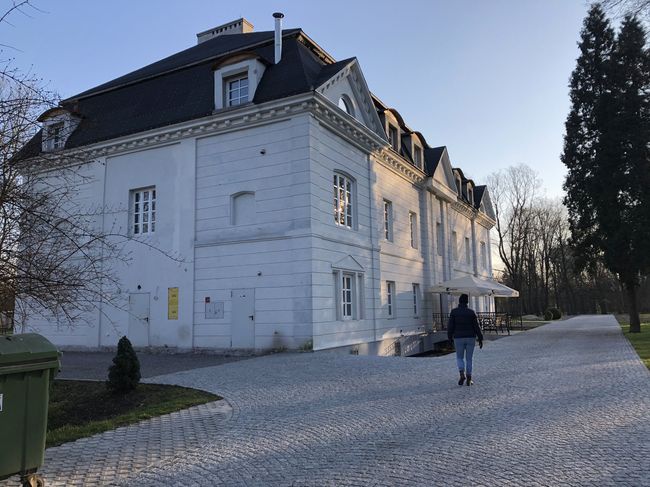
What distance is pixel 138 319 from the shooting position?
18250 millimetres

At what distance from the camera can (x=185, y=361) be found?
48.9ft

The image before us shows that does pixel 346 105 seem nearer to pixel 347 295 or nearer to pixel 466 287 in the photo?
pixel 347 295

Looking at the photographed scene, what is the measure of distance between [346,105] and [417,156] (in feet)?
29.1

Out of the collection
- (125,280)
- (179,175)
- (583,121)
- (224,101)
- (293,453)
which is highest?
(583,121)

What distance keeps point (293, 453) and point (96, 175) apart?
706 inches

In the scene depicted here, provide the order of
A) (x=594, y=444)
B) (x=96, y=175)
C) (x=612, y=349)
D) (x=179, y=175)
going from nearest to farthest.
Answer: (x=594, y=444)
(x=612, y=349)
(x=179, y=175)
(x=96, y=175)

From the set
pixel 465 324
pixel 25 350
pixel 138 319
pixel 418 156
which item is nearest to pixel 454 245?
pixel 418 156

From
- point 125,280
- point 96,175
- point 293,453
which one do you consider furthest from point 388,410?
point 96,175

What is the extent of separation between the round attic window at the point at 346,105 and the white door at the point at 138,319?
395 inches

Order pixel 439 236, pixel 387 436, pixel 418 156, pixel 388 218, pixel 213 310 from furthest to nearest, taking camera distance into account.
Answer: pixel 439 236, pixel 418 156, pixel 388 218, pixel 213 310, pixel 387 436

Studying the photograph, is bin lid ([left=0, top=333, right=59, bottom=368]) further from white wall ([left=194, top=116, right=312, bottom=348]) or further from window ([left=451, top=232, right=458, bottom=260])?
window ([left=451, top=232, right=458, bottom=260])

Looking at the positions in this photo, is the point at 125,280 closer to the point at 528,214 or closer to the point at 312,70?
the point at 312,70

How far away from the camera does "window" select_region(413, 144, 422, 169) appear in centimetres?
2646

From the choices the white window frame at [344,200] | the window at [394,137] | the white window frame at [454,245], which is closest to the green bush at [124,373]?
the white window frame at [344,200]
